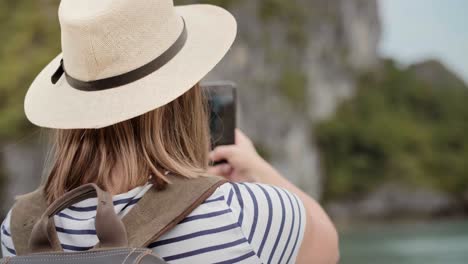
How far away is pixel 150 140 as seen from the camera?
4.86 ft

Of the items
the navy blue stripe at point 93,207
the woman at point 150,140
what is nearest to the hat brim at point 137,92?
the woman at point 150,140

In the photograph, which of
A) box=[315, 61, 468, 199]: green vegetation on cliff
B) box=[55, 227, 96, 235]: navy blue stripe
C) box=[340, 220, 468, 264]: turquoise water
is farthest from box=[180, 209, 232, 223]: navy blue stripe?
box=[315, 61, 468, 199]: green vegetation on cliff

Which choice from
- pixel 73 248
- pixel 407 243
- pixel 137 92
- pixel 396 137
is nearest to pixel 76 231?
pixel 73 248

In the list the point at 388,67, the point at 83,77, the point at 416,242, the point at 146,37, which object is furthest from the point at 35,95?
the point at 388,67

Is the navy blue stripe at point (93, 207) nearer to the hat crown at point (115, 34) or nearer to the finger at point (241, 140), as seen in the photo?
the hat crown at point (115, 34)

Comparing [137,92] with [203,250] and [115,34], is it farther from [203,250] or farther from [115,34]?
[203,250]

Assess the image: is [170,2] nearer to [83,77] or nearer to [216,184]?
[83,77]

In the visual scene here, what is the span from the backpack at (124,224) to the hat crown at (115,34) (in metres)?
0.22

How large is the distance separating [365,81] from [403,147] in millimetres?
5014

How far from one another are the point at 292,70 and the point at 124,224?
140 ft

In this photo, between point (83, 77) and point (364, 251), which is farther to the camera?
point (364, 251)

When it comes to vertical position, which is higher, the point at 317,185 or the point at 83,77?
the point at 83,77

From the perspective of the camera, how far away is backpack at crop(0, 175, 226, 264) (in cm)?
134

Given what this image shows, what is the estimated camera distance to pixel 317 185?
43094 mm
